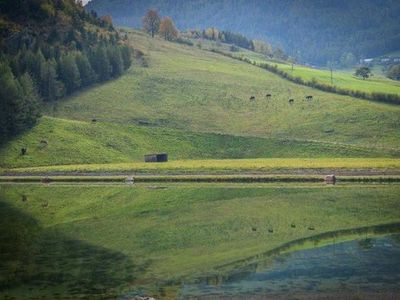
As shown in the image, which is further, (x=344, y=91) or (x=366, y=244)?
(x=344, y=91)

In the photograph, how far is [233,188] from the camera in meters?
85.1

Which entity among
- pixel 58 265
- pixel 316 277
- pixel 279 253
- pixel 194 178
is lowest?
pixel 58 265

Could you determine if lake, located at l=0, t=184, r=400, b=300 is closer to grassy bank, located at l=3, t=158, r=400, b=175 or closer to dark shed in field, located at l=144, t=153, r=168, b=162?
grassy bank, located at l=3, t=158, r=400, b=175

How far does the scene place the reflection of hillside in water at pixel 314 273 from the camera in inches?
1478

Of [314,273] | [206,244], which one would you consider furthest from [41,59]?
[314,273]

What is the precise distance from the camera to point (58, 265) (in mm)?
46094

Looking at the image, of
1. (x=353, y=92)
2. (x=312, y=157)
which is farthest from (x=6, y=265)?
(x=353, y=92)

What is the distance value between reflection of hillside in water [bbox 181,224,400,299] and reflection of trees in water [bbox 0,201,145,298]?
18.8ft

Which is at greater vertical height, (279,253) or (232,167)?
(232,167)

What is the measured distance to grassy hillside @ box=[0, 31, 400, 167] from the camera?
123250 millimetres

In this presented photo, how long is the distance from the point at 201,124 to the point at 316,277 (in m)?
105

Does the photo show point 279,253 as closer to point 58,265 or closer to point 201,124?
point 58,265

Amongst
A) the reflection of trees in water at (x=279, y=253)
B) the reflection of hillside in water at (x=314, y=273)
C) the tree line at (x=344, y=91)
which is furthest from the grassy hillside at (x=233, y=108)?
the reflection of hillside in water at (x=314, y=273)

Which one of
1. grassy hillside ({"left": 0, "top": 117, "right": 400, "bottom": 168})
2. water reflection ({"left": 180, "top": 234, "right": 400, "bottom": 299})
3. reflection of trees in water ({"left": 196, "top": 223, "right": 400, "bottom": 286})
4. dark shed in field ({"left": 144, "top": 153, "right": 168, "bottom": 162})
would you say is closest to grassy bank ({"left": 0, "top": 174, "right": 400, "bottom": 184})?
grassy hillside ({"left": 0, "top": 117, "right": 400, "bottom": 168})
